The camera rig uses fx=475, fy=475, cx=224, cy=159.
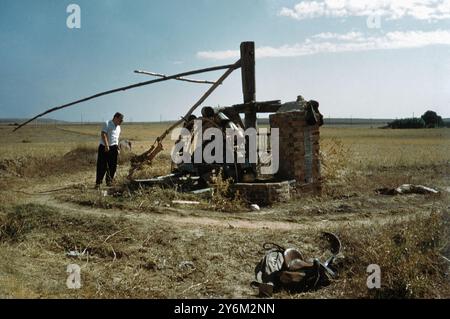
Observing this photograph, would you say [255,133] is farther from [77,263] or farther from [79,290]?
[79,290]

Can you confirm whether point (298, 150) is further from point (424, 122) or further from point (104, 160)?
point (424, 122)

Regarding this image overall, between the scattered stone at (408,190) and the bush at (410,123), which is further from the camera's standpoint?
the bush at (410,123)

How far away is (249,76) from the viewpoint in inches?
500

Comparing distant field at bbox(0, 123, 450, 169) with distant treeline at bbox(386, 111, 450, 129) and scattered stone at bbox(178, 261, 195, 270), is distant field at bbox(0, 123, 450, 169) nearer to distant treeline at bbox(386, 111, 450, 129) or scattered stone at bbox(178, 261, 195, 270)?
scattered stone at bbox(178, 261, 195, 270)

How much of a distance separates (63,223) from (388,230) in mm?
5868

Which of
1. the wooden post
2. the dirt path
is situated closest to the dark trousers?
the dirt path

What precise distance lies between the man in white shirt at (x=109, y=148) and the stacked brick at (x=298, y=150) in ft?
13.6

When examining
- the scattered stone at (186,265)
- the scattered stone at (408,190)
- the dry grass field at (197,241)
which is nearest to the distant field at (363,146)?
the scattered stone at (408,190)

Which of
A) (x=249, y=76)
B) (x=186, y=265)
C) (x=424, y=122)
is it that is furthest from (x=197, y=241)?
(x=424, y=122)

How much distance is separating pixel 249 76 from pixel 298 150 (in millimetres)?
2545

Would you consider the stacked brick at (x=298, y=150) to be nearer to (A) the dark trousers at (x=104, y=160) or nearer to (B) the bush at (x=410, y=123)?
(A) the dark trousers at (x=104, y=160)

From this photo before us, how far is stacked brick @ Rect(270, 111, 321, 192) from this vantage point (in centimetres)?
1157

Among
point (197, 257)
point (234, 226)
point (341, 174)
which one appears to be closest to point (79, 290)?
point (197, 257)

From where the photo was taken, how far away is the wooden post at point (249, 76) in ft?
41.4
